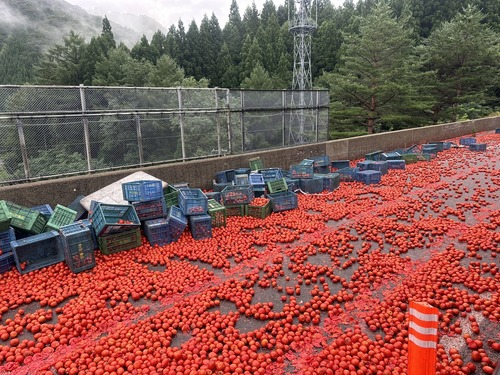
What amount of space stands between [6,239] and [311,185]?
297 inches

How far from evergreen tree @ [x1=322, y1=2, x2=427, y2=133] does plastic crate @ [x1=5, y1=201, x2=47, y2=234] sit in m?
22.3

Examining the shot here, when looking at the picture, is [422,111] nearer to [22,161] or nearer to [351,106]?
[351,106]

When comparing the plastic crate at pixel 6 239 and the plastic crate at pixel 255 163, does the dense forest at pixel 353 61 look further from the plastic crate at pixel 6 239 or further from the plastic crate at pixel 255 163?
the plastic crate at pixel 6 239

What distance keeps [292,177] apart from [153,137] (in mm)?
4302

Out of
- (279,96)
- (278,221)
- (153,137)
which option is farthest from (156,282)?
(279,96)

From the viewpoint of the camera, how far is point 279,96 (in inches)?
494

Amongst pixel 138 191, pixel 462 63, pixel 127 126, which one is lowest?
pixel 138 191

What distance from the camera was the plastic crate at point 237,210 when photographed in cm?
809

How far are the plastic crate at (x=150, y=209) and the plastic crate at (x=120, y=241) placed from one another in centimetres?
43

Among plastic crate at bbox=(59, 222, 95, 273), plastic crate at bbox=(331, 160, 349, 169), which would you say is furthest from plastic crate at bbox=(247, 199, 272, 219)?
plastic crate at bbox=(331, 160, 349, 169)

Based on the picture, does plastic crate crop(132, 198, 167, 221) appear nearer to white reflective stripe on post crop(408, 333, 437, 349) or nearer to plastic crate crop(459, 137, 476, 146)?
white reflective stripe on post crop(408, 333, 437, 349)

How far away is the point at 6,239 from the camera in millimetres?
5664

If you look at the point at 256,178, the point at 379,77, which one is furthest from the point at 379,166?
the point at 379,77

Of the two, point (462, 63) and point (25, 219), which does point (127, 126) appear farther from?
point (462, 63)
